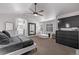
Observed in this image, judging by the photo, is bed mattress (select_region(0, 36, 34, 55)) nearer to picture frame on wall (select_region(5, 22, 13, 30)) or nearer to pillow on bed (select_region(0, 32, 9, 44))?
pillow on bed (select_region(0, 32, 9, 44))

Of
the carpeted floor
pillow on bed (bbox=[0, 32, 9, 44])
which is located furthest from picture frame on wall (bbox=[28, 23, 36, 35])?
pillow on bed (bbox=[0, 32, 9, 44])

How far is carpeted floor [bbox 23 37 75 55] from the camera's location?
172cm

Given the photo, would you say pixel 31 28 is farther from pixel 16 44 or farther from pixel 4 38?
pixel 4 38

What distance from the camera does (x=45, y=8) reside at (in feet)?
5.73

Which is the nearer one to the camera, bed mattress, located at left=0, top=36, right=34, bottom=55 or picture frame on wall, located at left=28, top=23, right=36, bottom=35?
bed mattress, located at left=0, top=36, right=34, bottom=55

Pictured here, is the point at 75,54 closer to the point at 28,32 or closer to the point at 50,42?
the point at 50,42

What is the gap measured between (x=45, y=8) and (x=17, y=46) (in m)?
0.95

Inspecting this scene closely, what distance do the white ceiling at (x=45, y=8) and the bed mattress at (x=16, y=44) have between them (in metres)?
0.54

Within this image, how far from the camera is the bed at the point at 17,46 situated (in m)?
1.51

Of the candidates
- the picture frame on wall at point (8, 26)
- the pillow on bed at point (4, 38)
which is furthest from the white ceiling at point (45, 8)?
the pillow on bed at point (4, 38)

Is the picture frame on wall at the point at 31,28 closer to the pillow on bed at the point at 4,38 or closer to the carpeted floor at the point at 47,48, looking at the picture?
the carpeted floor at the point at 47,48

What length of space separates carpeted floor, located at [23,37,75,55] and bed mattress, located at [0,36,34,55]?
0.15 meters
